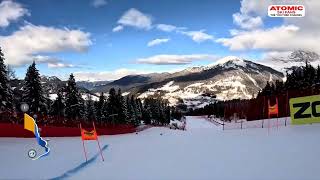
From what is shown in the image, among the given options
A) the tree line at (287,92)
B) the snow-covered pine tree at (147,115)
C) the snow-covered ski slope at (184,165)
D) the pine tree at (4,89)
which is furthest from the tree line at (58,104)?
the snow-covered pine tree at (147,115)

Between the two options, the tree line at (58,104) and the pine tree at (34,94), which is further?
the pine tree at (34,94)

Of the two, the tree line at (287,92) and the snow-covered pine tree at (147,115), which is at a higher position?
the tree line at (287,92)

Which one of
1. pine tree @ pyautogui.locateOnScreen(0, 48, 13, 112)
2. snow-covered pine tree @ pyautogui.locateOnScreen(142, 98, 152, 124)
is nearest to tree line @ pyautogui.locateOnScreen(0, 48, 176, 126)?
pine tree @ pyautogui.locateOnScreen(0, 48, 13, 112)

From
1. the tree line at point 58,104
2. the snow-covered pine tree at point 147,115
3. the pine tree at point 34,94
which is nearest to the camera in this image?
the tree line at point 58,104

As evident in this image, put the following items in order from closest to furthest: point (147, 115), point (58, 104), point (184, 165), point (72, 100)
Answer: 1. point (184, 165)
2. point (72, 100)
3. point (58, 104)
4. point (147, 115)

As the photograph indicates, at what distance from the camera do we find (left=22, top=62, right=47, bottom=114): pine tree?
58.7 meters

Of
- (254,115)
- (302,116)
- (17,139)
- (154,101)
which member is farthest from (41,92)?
(154,101)

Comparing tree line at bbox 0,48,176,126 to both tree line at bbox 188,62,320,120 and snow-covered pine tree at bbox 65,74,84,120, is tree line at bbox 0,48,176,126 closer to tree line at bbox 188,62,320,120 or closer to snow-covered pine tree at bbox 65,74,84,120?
snow-covered pine tree at bbox 65,74,84,120

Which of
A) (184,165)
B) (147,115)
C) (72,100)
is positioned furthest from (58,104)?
(184,165)

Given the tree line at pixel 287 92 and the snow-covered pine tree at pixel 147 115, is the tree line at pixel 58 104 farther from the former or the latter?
the snow-covered pine tree at pixel 147 115

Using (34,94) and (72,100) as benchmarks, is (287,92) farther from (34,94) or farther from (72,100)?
(72,100)

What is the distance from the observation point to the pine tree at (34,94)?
58.7 meters

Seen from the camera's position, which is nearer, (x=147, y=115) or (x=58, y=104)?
(x=58, y=104)

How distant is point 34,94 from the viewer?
59.3 m
